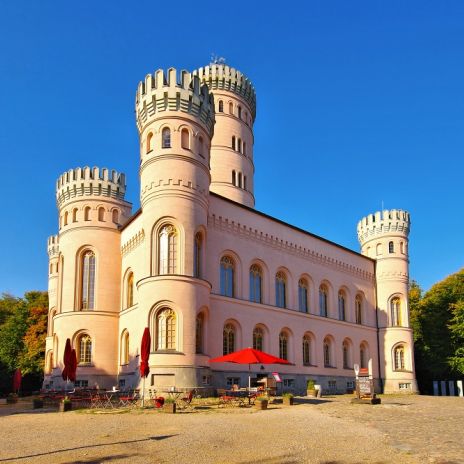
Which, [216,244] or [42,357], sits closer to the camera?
[216,244]

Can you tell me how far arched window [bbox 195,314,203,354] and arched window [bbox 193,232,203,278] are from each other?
2343mm

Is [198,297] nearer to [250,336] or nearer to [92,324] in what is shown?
[250,336]

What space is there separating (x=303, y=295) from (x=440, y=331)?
17775 millimetres

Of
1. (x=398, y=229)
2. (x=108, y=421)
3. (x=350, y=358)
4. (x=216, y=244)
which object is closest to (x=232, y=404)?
(x=108, y=421)

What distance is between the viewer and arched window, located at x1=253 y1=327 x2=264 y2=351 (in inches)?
1355

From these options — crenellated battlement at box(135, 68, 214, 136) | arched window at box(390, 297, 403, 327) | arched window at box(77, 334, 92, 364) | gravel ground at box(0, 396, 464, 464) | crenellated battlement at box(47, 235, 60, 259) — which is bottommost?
gravel ground at box(0, 396, 464, 464)

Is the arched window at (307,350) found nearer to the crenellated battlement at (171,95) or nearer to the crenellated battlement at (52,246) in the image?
the crenellated battlement at (171,95)

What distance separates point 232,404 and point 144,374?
185 inches

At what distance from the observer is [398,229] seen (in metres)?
46.9

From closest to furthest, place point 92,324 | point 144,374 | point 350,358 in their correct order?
point 144,374 < point 92,324 < point 350,358

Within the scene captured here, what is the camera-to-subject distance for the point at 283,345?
36719 mm

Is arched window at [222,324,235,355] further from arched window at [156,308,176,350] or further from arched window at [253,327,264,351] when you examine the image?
arched window at [156,308,176,350]

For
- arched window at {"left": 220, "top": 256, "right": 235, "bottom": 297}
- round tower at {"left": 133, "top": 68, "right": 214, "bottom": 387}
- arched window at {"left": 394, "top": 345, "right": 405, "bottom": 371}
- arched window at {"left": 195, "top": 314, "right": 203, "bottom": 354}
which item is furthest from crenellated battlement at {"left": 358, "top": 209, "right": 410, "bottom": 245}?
arched window at {"left": 195, "top": 314, "right": 203, "bottom": 354}

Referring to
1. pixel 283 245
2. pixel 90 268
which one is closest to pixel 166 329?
pixel 90 268
